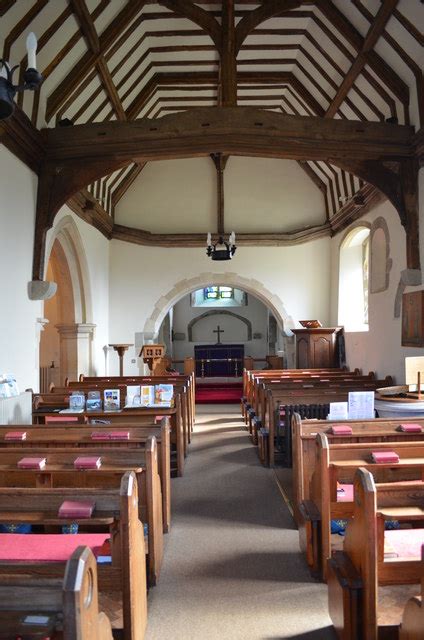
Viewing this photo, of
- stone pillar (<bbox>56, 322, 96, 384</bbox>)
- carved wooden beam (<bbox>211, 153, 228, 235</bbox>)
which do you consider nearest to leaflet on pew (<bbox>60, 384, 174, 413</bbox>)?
stone pillar (<bbox>56, 322, 96, 384</bbox>)

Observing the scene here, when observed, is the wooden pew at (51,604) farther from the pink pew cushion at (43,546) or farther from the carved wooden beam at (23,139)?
the carved wooden beam at (23,139)

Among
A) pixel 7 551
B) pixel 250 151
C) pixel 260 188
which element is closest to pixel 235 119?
pixel 250 151

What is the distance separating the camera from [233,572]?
9.69ft

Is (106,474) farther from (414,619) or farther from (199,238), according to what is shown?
(199,238)

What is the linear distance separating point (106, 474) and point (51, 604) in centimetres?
153

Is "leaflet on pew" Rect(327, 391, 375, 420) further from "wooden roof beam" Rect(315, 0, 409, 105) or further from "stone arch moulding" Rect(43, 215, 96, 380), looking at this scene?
"stone arch moulding" Rect(43, 215, 96, 380)

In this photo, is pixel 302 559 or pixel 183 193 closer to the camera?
pixel 302 559

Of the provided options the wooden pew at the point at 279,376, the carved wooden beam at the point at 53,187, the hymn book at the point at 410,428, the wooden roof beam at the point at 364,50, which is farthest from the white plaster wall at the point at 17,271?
the wooden roof beam at the point at 364,50

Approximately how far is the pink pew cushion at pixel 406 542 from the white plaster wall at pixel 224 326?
13.4 meters

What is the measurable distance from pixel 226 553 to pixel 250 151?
4.22 m

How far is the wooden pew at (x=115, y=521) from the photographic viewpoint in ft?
6.66

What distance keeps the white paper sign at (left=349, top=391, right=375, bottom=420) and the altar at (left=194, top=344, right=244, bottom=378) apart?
11.3 meters

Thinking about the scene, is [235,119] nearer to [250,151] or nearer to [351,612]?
[250,151]

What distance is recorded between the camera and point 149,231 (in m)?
10.9
